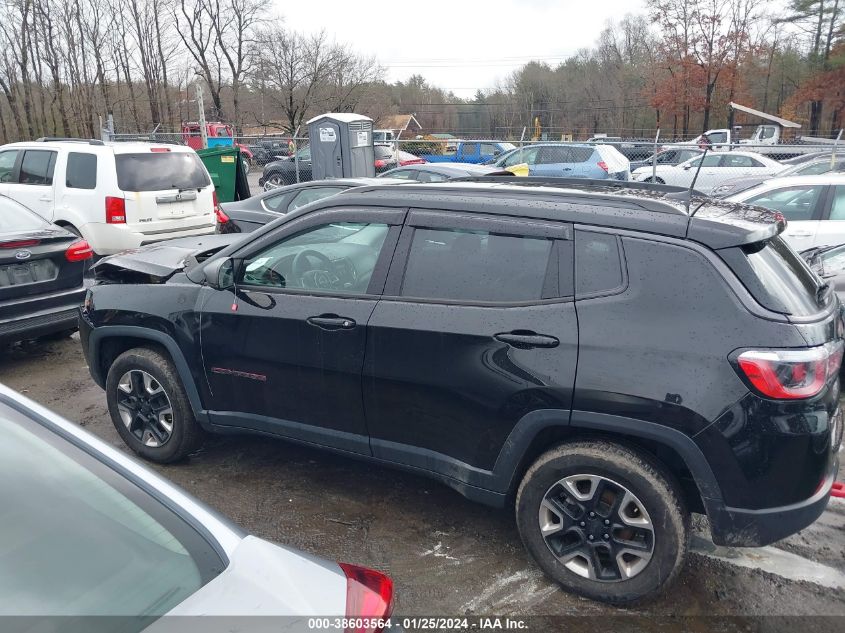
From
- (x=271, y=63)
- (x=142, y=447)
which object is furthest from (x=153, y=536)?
(x=271, y=63)

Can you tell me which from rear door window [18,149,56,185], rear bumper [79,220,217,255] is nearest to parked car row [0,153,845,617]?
rear bumper [79,220,217,255]

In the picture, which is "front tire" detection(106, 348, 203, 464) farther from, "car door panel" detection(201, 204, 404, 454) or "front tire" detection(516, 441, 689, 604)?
"front tire" detection(516, 441, 689, 604)

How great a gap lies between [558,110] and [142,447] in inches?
1903

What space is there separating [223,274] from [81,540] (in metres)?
2.36

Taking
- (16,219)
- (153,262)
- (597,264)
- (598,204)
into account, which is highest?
(598,204)

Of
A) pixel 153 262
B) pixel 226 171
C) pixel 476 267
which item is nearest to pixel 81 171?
pixel 226 171

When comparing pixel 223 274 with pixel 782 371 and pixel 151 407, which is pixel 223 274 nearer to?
pixel 151 407

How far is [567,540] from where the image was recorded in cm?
310

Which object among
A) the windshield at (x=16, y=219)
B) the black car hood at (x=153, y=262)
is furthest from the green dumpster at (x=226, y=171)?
the black car hood at (x=153, y=262)

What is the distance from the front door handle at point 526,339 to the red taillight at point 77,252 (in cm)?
498

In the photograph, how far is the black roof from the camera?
9.41ft

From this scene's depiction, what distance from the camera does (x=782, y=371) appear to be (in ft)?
8.59

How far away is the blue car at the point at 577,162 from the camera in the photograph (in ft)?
48.5

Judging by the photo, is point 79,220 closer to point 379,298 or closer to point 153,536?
point 379,298
